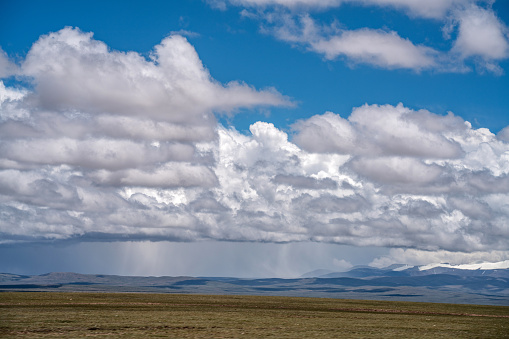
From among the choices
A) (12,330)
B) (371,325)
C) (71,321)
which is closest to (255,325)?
(371,325)

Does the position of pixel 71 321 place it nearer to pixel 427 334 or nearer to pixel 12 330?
pixel 12 330

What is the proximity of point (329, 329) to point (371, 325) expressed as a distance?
12.0 metres

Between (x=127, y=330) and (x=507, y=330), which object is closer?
(x=127, y=330)

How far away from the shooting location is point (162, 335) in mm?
65375

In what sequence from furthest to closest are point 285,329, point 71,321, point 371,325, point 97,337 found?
1. point 371,325
2. point 71,321
3. point 285,329
4. point 97,337

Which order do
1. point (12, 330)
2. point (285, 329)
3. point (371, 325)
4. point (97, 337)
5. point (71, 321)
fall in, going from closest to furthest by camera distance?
point (97, 337)
point (12, 330)
point (285, 329)
point (71, 321)
point (371, 325)

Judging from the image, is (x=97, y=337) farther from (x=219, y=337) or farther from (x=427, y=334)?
(x=427, y=334)

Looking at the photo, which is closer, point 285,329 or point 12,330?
point 12,330

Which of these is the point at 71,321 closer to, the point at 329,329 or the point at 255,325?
the point at 255,325

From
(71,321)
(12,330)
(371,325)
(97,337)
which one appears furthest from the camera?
(371,325)

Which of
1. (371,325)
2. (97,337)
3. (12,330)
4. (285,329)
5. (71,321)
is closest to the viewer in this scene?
(97,337)

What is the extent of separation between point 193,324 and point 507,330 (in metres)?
42.8

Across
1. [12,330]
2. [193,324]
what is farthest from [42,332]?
[193,324]

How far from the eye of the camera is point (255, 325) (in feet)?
266
